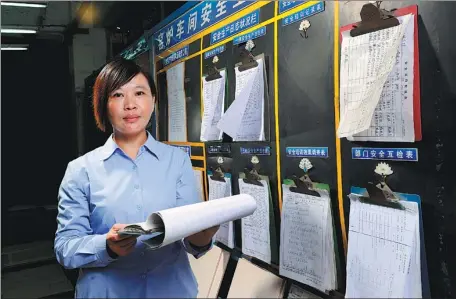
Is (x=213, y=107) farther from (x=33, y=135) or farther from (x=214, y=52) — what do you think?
(x=33, y=135)

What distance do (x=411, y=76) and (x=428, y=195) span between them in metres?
0.23

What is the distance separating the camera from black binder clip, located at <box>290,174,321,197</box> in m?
0.85

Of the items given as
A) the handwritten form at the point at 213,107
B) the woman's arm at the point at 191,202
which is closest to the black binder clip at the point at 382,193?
the woman's arm at the point at 191,202

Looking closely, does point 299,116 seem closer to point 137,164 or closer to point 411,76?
point 411,76

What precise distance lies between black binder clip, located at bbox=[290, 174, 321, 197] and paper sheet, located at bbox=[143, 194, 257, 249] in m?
0.20

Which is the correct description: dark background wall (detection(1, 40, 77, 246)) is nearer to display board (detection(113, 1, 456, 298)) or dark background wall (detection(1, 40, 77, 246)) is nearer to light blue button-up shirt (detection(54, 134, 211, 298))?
light blue button-up shirt (detection(54, 134, 211, 298))

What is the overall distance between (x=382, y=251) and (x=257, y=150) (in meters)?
0.42

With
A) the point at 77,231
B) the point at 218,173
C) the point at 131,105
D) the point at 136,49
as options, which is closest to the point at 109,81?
the point at 131,105

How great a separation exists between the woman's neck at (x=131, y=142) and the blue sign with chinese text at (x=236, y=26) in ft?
1.40

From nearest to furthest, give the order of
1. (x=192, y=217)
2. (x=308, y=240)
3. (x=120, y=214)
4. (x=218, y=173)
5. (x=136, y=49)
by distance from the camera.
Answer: (x=192, y=217), (x=120, y=214), (x=308, y=240), (x=136, y=49), (x=218, y=173)

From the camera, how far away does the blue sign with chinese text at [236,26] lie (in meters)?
0.97

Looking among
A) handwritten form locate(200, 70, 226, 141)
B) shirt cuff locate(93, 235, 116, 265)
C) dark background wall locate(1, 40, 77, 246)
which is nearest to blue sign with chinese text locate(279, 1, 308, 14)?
handwritten form locate(200, 70, 226, 141)

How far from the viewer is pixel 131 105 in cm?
75

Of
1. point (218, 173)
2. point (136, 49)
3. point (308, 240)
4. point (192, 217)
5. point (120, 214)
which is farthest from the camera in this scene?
point (218, 173)
